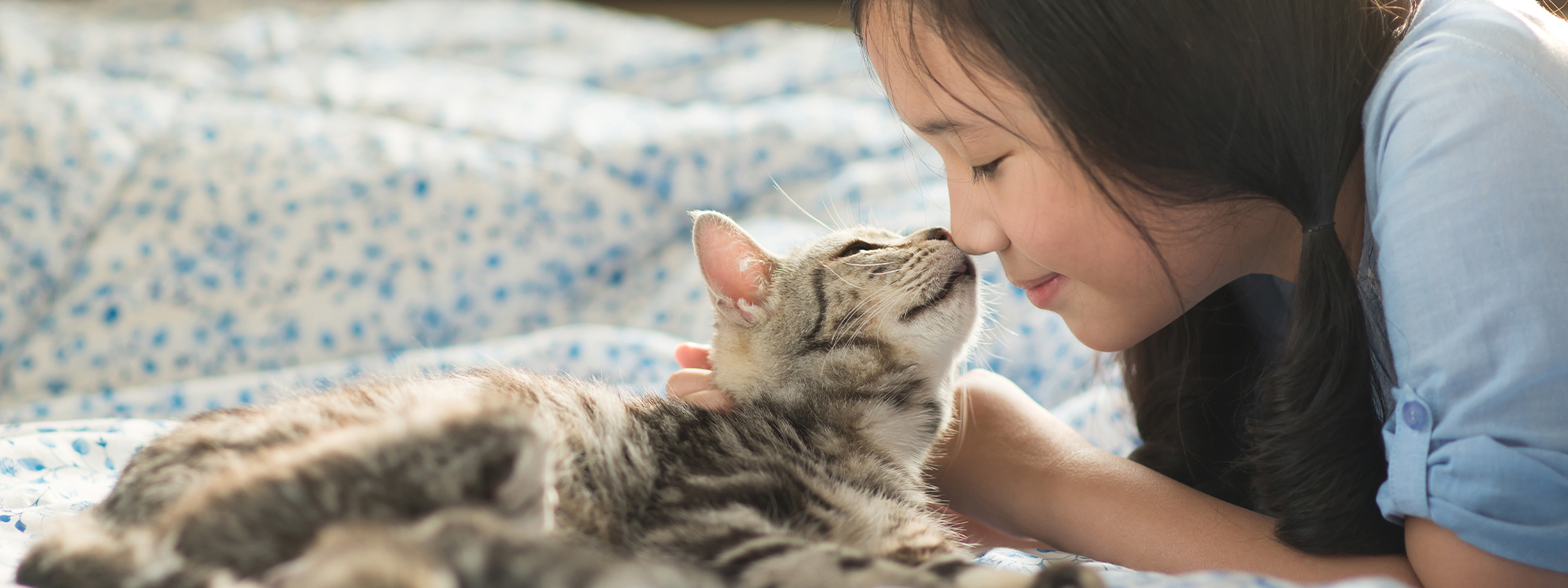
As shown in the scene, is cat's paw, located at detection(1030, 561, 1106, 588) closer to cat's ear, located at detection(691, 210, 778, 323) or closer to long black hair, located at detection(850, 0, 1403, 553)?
long black hair, located at detection(850, 0, 1403, 553)

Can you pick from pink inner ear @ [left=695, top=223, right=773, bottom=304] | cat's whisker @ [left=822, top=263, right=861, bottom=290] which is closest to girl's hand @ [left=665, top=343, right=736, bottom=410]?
pink inner ear @ [left=695, top=223, right=773, bottom=304]

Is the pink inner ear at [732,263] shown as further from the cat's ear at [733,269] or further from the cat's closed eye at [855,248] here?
the cat's closed eye at [855,248]

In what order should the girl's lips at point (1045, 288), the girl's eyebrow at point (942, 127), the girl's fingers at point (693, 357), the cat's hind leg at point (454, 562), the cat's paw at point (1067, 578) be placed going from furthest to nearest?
the girl's fingers at point (693, 357), the girl's lips at point (1045, 288), the girl's eyebrow at point (942, 127), the cat's paw at point (1067, 578), the cat's hind leg at point (454, 562)

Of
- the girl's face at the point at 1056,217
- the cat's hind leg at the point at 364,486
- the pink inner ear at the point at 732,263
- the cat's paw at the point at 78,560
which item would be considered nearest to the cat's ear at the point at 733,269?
the pink inner ear at the point at 732,263

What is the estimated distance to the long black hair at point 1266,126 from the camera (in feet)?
2.89

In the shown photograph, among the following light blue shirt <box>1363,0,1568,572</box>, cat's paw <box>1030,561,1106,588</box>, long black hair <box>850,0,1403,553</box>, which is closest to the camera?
cat's paw <box>1030,561,1106,588</box>

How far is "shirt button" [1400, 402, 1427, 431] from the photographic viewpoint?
806 mm

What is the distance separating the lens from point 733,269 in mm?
1250

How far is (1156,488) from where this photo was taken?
3.74 feet

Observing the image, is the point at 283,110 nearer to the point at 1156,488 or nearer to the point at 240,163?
the point at 240,163

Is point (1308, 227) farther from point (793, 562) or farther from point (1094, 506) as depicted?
point (793, 562)

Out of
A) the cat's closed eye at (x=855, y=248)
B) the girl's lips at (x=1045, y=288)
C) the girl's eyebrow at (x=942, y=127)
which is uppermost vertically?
the girl's eyebrow at (x=942, y=127)

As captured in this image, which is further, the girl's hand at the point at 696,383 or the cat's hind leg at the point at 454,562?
the girl's hand at the point at 696,383

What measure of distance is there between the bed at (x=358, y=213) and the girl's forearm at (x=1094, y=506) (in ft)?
0.52
